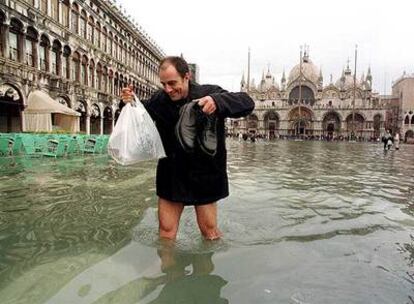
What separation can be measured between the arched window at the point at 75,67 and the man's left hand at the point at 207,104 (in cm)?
2748

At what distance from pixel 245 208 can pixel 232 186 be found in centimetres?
229

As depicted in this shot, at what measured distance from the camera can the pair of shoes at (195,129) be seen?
3072 mm

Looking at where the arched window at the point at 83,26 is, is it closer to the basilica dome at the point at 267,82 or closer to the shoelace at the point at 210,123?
the shoelace at the point at 210,123

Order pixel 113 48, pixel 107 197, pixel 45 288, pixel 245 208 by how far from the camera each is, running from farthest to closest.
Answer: pixel 113 48 → pixel 107 197 → pixel 245 208 → pixel 45 288

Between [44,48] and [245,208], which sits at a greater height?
[44,48]

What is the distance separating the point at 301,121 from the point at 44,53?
6958 centimetres

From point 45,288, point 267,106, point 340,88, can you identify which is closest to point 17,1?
point 45,288

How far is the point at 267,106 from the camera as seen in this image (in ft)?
300

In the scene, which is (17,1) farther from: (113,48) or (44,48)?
(113,48)

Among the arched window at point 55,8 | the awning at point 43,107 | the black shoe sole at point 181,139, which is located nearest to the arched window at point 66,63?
the arched window at point 55,8

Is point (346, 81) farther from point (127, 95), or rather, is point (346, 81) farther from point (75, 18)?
point (127, 95)

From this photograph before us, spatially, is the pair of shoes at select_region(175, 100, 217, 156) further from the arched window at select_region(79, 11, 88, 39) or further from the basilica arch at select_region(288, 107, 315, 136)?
the basilica arch at select_region(288, 107, 315, 136)

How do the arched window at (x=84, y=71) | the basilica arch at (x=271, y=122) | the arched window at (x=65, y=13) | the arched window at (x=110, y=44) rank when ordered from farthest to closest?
1. the basilica arch at (x=271, y=122)
2. the arched window at (x=110, y=44)
3. the arched window at (x=84, y=71)
4. the arched window at (x=65, y=13)

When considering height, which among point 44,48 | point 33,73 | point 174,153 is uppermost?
point 44,48
